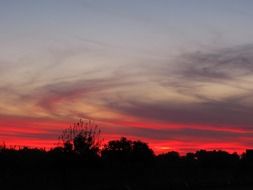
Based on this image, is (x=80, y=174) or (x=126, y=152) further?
(x=126, y=152)

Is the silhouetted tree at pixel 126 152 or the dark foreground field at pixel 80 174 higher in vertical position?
the silhouetted tree at pixel 126 152

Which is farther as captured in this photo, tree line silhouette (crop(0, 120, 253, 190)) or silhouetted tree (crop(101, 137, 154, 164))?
silhouetted tree (crop(101, 137, 154, 164))

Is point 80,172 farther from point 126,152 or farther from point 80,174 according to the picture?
point 126,152

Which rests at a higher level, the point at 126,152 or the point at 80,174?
the point at 126,152

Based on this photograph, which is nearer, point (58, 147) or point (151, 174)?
point (58, 147)

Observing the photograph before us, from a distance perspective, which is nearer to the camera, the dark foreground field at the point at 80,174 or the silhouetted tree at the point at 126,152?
the dark foreground field at the point at 80,174

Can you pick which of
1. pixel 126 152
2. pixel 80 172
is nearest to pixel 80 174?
pixel 80 172

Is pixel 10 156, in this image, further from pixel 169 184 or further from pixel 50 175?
pixel 169 184

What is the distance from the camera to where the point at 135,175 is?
5884cm

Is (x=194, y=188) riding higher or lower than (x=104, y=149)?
lower

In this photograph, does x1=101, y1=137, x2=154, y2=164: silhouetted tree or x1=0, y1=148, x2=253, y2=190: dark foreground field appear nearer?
x1=0, y1=148, x2=253, y2=190: dark foreground field

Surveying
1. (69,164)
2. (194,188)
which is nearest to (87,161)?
(69,164)

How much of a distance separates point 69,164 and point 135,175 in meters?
13.7

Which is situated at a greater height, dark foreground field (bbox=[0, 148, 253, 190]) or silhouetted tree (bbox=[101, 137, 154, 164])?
silhouetted tree (bbox=[101, 137, 154, 164])
